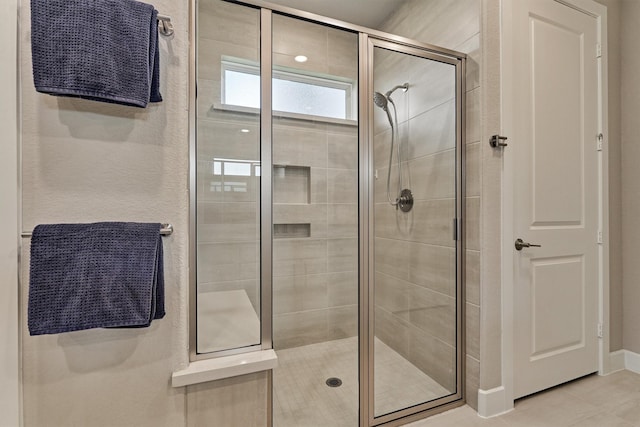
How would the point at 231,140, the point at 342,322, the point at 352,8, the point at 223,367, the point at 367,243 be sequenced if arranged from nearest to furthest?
the point at 223,367 < the point at 231,140 < the point at 367,243 < the point at 342,322 < the point at 352,8

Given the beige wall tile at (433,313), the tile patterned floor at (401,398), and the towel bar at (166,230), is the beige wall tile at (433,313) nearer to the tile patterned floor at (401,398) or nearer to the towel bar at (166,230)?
the tile patterned floor at (401,398)

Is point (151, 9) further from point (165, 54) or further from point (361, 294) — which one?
point (361, 294)

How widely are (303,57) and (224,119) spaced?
0.59 meters

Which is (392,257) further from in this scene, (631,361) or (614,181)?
(631,361)

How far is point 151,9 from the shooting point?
1.02 metres

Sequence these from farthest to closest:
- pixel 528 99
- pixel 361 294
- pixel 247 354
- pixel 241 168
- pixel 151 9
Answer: pixel 528 99 < pixel 361 294 < pixel 241 168 < pixel 247 354 < pixel 151 9

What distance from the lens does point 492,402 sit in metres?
1.61

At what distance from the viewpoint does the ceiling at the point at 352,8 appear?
2.34 meters

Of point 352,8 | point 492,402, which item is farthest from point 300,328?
point 352,8

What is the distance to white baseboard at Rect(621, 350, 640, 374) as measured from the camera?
202 cm

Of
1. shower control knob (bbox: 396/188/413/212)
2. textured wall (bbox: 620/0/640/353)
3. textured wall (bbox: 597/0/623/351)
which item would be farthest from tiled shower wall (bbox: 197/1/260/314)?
textured wall (bbox: 620/0/640/353)

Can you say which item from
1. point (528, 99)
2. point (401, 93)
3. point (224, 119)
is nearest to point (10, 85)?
point (224, 119)

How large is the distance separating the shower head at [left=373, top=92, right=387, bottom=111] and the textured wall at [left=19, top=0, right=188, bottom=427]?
95cm

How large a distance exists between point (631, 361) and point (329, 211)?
2263 millimetres
